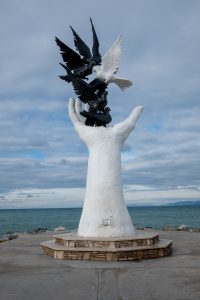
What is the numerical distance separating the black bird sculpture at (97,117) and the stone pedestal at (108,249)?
12.2 feet

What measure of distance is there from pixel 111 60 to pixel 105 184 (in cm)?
389

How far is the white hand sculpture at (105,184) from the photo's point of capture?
1215 centimetres

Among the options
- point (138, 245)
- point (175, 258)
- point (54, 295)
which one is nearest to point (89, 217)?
point (138, 245)

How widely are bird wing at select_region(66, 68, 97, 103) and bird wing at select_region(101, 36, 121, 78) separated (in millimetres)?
717

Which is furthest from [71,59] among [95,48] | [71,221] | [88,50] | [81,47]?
[71,221]

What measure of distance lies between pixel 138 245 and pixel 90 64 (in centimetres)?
582

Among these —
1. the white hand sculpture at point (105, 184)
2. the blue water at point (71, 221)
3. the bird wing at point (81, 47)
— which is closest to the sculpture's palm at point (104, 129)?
the white hand sculpture at point (105, 184)

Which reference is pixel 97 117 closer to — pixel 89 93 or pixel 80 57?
pixel 89 93

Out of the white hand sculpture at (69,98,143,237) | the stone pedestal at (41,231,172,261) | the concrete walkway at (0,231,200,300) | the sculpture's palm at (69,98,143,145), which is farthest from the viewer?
the sculpture's palm at (69,98,143,145)

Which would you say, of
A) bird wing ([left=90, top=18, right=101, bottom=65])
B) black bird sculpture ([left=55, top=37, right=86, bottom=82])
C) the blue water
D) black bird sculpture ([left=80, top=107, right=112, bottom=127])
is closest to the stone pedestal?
black bird sculpture ([left=80, top=107, right=112, bottom=127])

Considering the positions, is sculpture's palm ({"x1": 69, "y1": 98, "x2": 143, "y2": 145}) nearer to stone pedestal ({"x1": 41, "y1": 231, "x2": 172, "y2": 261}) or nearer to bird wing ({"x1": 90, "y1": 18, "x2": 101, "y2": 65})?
bird wing ({"x1": 90, "y1": 18, "x2": 101, "y2": 65})

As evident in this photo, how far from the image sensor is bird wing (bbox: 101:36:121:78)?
43.4 feet

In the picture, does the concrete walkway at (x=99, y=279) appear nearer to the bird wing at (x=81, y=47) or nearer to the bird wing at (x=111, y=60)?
the bird wing at (x=111, y=60)

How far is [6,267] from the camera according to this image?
9852mm
